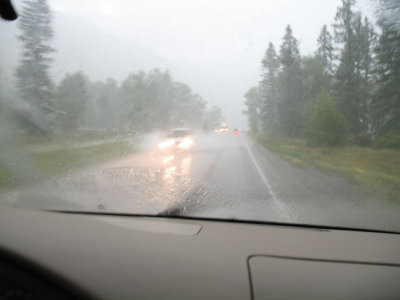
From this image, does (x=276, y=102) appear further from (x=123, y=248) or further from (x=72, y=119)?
(x=123, y=248)

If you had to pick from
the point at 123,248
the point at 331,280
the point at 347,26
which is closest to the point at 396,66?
the point at 347,26

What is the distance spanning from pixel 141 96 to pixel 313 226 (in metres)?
8.70

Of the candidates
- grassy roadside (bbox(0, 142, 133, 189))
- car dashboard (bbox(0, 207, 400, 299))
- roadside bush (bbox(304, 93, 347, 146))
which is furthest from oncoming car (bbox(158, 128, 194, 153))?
car dashboard (bbox(0, 207, 400, 299))

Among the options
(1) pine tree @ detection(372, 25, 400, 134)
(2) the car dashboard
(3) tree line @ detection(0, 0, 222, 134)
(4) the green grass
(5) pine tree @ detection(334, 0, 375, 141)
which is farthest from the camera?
(5) pine tree @ detection(334, 0, 375, 141)

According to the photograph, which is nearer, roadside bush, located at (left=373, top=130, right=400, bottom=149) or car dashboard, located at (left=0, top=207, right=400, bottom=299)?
car dashboard, located at (left=0, top=207, right=400, bottom=299)

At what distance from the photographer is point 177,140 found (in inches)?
651

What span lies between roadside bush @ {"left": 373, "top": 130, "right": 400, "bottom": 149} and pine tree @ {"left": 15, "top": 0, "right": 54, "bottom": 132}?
936 centimetres

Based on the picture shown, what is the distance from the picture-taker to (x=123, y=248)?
2191 millimetres

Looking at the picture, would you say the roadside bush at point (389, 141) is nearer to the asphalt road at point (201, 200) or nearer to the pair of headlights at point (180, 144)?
the asphalt road at point (201, 200)

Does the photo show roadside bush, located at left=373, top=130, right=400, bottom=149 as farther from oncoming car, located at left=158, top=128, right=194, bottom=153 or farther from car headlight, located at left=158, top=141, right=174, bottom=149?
car headlight, located at left=158, top=141, right=174, bottom=149

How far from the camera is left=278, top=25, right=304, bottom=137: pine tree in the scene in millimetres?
21406

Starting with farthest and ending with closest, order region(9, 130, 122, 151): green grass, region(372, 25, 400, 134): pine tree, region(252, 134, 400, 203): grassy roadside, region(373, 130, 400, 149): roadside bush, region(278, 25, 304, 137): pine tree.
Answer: region(278, 25, 304, 137): pine tree → region(373, 130, 400, 149): roadside bush → region(252, 134, 400, 203): grassy roadside → region(372, 25, 400, 134): pine tree → region(9, 130, 122, 151): green grass

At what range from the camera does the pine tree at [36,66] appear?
181 inches

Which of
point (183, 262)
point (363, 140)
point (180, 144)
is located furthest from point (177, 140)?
point (183, 262)
